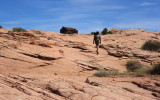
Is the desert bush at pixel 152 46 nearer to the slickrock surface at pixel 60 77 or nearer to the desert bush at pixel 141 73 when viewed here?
the slickrock surface at pixel 60 77

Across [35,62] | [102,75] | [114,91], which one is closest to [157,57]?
[102,75]

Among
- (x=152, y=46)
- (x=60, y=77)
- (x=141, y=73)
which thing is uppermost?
(x=152, y=46)

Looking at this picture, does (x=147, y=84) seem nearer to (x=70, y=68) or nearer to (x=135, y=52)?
(x=70, y=68)

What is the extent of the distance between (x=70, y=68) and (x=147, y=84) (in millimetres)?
3630

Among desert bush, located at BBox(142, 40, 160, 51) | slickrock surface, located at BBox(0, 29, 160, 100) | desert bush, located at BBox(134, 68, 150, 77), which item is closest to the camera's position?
slickrock surface, located at BBox(0, 29, 160, 100)

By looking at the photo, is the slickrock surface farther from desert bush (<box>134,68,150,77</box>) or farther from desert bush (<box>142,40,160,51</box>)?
desert bush (<box>142,40,160,51</box>)

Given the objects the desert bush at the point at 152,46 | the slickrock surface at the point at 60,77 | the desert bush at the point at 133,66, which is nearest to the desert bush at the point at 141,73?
the slickrock surface at the point at 60,77

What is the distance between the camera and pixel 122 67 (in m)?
9.83

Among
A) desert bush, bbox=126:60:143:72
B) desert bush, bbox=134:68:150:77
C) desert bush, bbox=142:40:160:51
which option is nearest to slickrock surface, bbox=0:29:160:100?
desert bush, bbox=126:60:143:72

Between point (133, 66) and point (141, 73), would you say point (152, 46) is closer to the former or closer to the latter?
point (133, 66)

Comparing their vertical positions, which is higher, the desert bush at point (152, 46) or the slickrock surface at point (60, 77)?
the desert bush at point (152, 46)

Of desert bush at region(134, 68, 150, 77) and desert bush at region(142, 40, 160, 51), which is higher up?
desert bush at region(142, 40, 160, 51)

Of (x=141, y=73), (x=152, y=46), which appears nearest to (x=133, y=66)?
(x=141, y=73)

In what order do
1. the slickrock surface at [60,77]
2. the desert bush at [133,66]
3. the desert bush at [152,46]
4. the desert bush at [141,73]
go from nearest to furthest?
the slickrock surface at [60,77] → the desert bush at [141,73] → the desert bush at [133,66] → the desert bush at [152,46]
